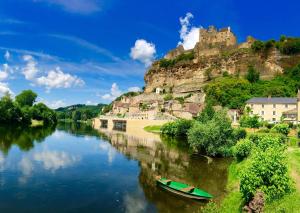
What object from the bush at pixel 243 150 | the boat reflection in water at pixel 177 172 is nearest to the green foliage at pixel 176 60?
the boat reflection in water at pixel 177 172

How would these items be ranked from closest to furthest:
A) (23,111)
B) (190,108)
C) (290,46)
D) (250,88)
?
(250,88), (190,108), (290,46), (23,111)

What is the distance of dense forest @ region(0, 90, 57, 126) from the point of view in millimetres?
97688

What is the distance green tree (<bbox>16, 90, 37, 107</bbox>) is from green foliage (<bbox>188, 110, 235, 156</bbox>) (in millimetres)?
101223

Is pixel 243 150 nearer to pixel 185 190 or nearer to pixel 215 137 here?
pixel 215 137

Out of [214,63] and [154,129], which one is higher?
[214,63]

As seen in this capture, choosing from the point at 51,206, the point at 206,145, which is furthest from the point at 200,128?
the point at 51,206

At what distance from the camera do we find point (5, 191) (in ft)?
78.5

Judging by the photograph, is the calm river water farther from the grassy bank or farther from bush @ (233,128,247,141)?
bush @ (233,128,247,141)

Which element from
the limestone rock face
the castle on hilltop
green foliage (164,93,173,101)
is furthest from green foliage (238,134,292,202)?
the castle on hilltop

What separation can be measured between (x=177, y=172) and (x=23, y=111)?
8839 centimetres

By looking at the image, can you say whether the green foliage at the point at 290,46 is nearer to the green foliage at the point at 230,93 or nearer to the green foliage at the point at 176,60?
the green foliage at the point at 230,93

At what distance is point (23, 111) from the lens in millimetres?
107500

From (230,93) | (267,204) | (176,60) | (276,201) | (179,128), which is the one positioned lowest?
(267,204)

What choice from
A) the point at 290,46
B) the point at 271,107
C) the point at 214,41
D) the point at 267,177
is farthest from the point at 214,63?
the point at 267,177
